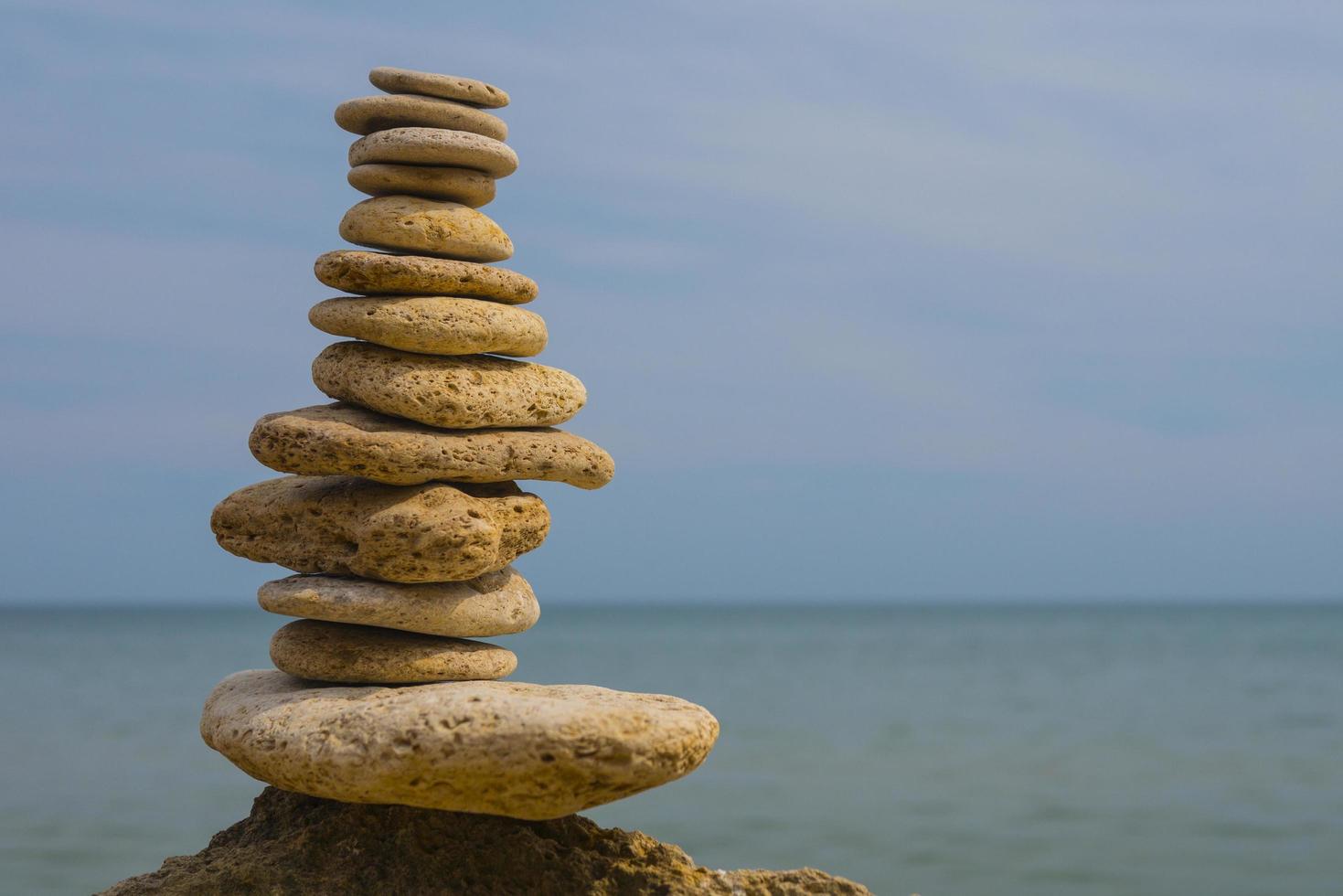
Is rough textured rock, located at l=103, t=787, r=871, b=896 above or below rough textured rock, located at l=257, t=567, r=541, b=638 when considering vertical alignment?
below

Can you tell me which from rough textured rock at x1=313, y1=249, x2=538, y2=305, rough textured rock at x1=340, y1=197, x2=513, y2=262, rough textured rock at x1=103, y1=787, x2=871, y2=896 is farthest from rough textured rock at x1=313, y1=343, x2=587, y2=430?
rough textured rock at x1=103, y1=787, x2=871, y2=896

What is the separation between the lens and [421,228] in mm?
6574

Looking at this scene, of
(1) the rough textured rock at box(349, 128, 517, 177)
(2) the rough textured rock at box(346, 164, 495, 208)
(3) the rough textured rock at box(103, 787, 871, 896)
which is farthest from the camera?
(2) the rough textured rock at box(346, 164, 495, 208)

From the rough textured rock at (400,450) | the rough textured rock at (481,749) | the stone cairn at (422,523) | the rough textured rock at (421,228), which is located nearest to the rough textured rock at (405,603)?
the stone cairn at (422,523)

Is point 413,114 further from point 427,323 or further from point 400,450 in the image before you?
point 400,450

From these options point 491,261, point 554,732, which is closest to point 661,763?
point 554,732

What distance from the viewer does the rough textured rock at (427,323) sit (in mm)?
6270

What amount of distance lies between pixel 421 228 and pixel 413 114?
62cm

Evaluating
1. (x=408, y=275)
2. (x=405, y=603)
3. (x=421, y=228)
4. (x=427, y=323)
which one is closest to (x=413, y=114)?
(x=421, y=228)

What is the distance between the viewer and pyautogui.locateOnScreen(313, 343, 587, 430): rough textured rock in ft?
20.4

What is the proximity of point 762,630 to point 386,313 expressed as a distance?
5190 cm

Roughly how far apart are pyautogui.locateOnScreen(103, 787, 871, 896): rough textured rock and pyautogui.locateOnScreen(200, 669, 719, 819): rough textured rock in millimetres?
746

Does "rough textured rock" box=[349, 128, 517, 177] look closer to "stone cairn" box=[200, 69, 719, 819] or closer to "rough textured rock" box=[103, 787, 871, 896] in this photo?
"stone cairn" box=[200, 69, 719, 819]

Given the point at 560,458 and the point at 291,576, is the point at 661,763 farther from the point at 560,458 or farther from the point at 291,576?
the point at 291,576
